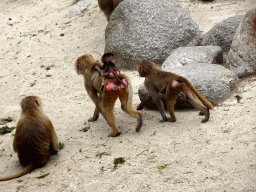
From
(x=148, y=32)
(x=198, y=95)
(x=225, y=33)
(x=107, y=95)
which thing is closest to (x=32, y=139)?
(x=107, y=95)

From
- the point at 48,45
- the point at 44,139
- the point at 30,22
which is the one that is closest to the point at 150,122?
the point at 44,139

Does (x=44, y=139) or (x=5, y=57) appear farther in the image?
(x=5, y=57)

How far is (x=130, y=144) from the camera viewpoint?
16.0 feet

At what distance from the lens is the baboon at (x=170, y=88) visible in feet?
16.3

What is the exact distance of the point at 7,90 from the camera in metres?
8.39

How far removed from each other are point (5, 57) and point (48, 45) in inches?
56.4

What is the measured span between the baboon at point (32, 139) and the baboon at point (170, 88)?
1898mm

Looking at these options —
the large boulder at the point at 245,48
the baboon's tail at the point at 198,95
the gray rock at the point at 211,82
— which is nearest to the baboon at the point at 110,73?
the baboon's tail at the point at 198,95

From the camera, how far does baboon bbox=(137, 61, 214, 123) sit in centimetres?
496

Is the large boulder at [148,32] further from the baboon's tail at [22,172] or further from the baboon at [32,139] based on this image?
the baboon's tail at [22,172]

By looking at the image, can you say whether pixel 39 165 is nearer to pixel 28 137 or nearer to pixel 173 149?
pixel 28 137

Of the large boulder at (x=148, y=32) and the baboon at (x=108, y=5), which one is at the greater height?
the baboon at (x=108, y=5)

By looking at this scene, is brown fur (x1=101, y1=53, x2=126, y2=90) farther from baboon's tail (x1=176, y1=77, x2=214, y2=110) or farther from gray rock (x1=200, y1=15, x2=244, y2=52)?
gray rock (x1=200, y1=15, x2=244, y2=52)

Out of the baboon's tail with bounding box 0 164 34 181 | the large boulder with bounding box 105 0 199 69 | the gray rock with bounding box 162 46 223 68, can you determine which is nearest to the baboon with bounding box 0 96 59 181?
the baboon's tail with bounding box 0 164 34 181
